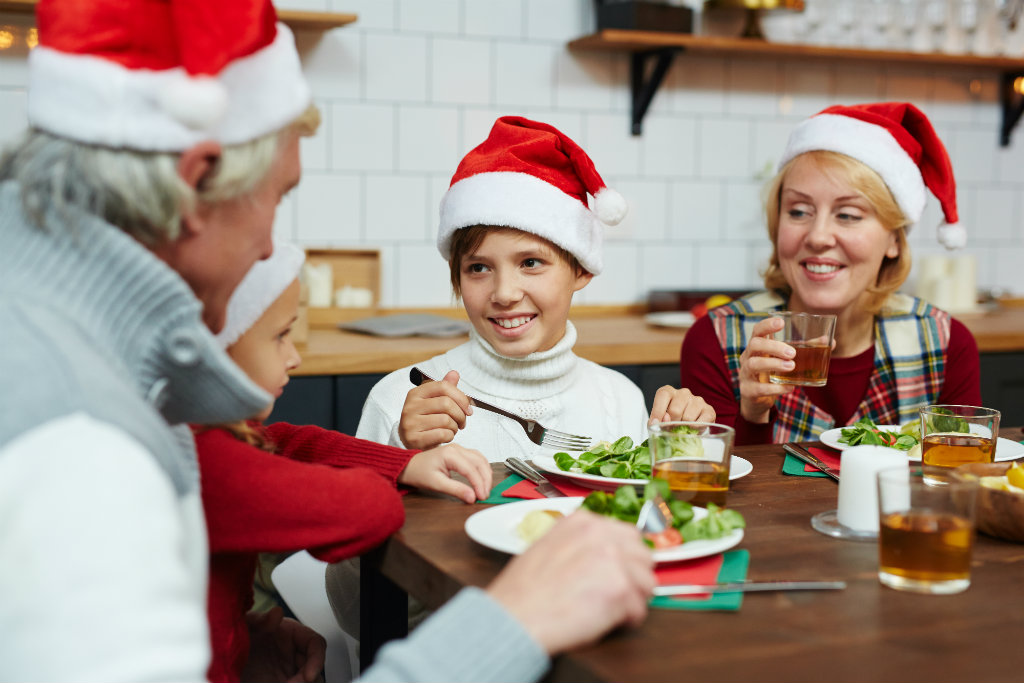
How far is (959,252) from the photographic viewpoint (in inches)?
145

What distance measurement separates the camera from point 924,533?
0.88 meters

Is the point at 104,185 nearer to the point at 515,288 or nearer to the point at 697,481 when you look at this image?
the point at 697,481

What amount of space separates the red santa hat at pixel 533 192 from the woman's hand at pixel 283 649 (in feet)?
2.51

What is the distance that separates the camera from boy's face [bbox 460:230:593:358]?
67.7 inches

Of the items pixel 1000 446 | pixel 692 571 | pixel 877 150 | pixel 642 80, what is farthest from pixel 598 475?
pixel 642 80

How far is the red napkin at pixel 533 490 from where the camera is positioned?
1158mm

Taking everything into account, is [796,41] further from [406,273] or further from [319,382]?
[319,382]

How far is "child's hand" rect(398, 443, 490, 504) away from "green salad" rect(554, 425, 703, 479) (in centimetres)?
11

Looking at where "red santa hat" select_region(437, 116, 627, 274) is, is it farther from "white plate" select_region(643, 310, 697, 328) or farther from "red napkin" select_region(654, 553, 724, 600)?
"white plate" select_region(643, 310, 697, 328)

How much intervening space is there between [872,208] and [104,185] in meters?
1.55

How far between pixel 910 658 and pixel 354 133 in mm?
2426

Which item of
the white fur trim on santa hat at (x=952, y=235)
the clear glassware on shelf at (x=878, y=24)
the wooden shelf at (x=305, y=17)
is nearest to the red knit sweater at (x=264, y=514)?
the white fur trim on santa hat at (x=952, y=235)

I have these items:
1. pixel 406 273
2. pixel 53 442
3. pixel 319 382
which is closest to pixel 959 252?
pixel 406 273

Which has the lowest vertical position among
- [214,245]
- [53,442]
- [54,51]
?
[53,442]
